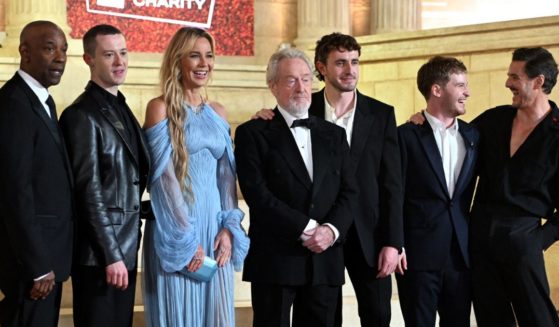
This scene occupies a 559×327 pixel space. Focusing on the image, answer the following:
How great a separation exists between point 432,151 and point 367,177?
41 cm

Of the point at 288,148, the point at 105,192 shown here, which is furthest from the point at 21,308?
the point at 288,148

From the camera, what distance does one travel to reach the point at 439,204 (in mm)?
5012

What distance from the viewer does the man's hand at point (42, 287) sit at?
3.95m


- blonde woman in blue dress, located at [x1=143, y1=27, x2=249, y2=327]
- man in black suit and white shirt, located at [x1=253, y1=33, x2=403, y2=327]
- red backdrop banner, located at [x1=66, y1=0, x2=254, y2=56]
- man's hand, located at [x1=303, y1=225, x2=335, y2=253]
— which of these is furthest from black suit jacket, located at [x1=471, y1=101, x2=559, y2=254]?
red backdrop banner, located at [x1=66, y1=0, x2=254, y2=56]

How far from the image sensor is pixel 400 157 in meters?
4.95

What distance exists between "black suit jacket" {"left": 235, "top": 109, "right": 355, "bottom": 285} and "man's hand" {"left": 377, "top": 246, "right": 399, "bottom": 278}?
0.66 feet

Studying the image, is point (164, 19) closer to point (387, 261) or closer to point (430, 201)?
point (430, 201)

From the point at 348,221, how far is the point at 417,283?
584 mm

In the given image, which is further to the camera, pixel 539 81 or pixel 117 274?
pixel 539 81

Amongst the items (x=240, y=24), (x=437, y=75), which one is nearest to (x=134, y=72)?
(x=240, y=24)

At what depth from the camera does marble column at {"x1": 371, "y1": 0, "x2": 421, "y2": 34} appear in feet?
34.8

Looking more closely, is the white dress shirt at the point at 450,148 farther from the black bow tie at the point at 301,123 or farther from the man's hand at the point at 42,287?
the man's hand at the point at 42,287

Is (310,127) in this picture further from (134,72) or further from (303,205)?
(134,72)

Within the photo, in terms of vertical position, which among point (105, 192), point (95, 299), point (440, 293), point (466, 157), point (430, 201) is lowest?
point (440, 293)
